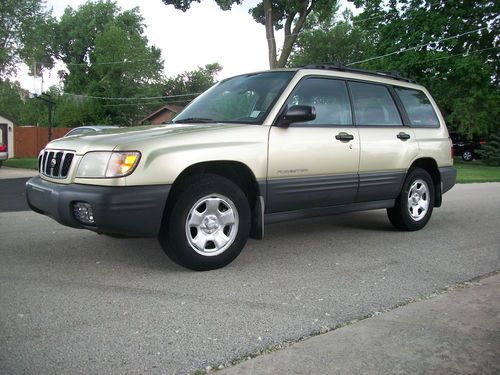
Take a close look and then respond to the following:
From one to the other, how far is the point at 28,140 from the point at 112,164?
2989cm

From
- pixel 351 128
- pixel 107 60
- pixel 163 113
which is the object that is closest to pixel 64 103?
pixel 107 60

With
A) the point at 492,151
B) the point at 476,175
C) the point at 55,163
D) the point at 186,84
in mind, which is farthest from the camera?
the point at 186,84

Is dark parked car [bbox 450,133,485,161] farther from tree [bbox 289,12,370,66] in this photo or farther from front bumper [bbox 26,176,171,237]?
front bumper [bbox 26,176,171,237]

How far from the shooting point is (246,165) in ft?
14.9

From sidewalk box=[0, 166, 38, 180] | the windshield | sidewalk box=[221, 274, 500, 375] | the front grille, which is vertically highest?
the windshield

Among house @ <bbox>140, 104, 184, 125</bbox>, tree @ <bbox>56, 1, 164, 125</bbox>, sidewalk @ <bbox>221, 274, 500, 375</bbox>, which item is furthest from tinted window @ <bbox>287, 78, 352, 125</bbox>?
house @ <bbox>140, 104, 184, 125</bbox>

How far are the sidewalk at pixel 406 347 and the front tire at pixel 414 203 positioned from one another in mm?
2684

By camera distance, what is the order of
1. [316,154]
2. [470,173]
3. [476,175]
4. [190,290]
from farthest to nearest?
[470,173], [476,175], [316,154], [190,290]

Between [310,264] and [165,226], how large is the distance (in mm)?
1464

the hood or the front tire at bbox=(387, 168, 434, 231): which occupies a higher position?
the hood

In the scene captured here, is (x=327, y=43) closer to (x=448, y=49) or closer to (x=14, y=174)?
(x=448, y=49)

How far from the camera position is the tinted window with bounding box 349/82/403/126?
5645 mm

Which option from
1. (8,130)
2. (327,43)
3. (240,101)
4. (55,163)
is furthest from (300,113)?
(327,43)

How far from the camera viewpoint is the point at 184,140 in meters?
4.19
